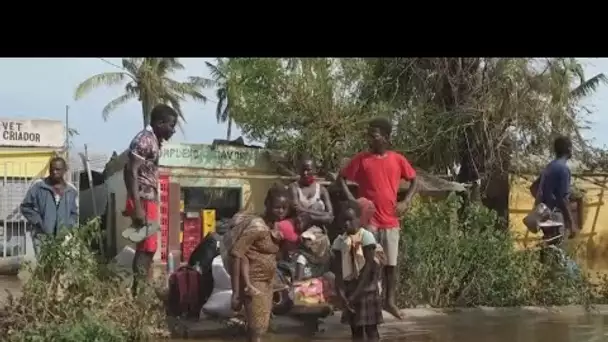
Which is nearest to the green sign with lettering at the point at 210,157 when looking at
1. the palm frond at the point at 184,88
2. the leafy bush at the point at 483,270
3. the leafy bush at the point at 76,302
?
the palm frond at the point at 184,88

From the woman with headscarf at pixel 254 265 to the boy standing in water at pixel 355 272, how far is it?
0.56m

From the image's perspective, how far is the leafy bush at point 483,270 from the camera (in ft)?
25.0

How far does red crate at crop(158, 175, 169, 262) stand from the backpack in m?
0.21

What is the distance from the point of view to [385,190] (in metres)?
6.96

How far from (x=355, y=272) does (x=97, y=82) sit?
2490mm

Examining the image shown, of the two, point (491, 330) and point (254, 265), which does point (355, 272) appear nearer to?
point (254, 265)

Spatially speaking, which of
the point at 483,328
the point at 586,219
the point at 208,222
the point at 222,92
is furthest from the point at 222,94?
the point at 586,219

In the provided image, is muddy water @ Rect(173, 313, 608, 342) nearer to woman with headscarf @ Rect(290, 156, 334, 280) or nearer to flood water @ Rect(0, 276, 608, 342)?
flood water @ Rect(0, 276, 608, 342)

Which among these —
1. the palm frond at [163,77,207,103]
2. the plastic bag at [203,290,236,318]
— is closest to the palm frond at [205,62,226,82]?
the palm frond at [163,77,207,103]

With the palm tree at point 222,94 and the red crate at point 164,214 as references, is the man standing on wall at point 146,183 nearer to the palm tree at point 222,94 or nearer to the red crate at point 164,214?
the red crate at point 164,214

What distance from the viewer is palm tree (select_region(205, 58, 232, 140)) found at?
653cm

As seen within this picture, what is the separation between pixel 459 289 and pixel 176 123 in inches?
116

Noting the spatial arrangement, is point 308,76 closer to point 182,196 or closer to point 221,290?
point 182,196
